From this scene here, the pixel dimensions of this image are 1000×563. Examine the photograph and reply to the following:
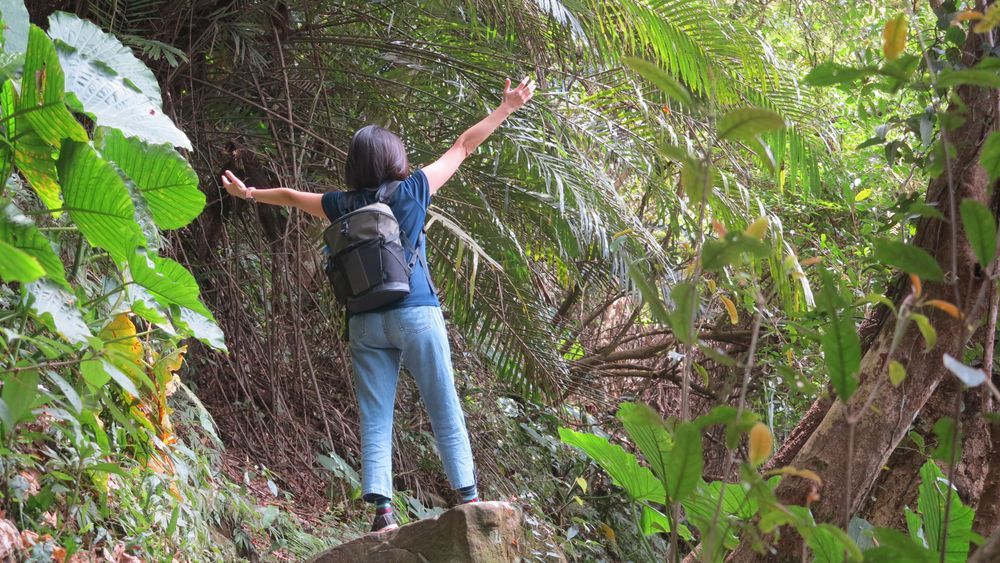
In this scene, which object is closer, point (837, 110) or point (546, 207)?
point (546, 207)

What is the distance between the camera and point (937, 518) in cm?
186

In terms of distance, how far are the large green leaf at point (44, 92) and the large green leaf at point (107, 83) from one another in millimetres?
198

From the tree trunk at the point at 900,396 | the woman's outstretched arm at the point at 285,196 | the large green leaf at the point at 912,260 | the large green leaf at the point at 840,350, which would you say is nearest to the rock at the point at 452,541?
the tree trunk at the point at 900,396

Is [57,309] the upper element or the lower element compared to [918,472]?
upper

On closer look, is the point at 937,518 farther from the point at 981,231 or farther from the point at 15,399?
the point at 15,399

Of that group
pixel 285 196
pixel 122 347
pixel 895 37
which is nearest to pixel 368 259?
pixel 285 196

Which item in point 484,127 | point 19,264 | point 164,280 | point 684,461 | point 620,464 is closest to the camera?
point 684,461

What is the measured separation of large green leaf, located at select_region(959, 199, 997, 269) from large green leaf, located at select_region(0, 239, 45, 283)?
128 cm

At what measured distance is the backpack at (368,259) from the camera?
11.4ft

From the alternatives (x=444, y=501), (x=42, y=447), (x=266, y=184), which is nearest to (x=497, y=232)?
(x=266, y=184)

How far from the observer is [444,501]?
619 cm

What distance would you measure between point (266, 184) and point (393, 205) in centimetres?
224

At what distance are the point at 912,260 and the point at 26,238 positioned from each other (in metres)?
2.11

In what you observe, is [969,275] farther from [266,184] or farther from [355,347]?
[266,184]
